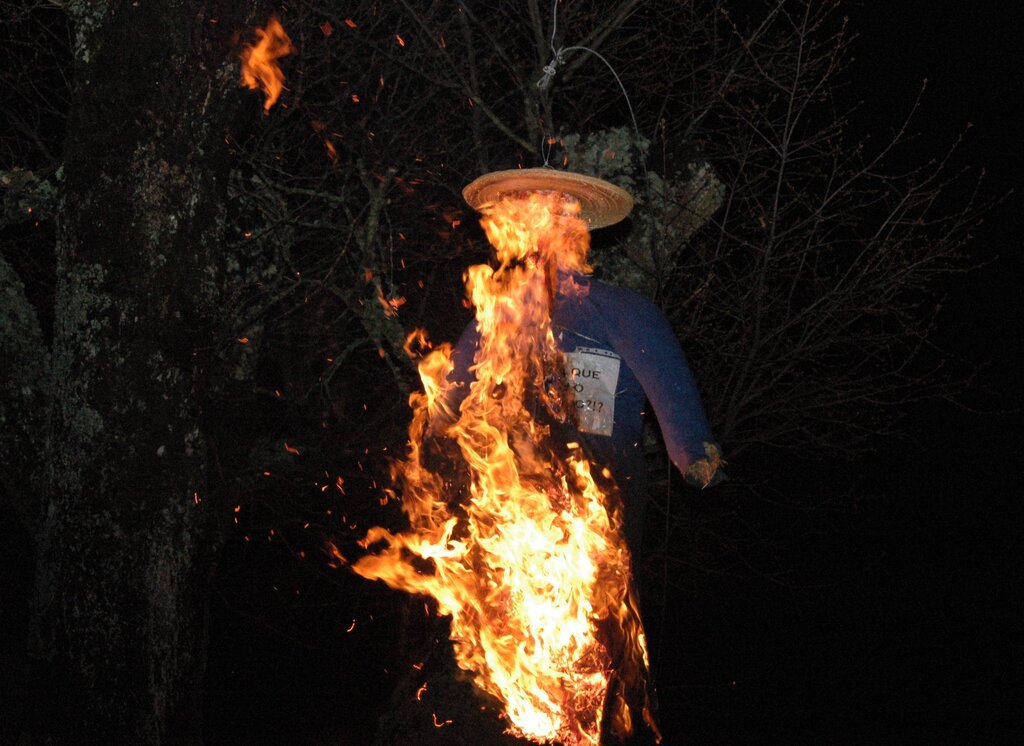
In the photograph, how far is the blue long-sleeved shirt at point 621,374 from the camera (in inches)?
181

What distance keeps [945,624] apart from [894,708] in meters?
1.64

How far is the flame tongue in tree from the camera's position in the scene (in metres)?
4.46

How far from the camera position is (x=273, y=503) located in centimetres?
998

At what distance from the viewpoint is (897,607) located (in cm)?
1661

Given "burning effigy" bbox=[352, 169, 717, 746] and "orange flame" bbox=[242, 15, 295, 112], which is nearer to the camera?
"orange flame" bbox=[242, 15, 295, 112]

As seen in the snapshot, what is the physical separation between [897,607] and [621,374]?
1385cm

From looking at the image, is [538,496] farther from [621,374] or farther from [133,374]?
[133,374]

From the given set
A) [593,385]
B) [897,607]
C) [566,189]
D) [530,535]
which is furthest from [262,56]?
[897,607]

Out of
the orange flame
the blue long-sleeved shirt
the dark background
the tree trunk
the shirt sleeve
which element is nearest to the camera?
the tree trunk

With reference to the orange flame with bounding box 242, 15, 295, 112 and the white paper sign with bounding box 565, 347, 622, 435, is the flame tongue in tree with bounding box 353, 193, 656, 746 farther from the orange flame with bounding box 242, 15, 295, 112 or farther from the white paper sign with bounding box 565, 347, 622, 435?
the orange flame with bounding box 242, 15, 295, 112

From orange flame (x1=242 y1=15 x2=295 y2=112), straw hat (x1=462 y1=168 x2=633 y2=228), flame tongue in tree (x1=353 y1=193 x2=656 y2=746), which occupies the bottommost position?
flame tongue in tree (x1=353 y1=193 x2=656 y2=746)

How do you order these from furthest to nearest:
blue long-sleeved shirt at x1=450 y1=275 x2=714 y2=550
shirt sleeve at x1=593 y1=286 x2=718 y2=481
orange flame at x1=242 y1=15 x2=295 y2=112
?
blue long-sleeved shirt at x1=450 y1=275 x2=714 y2=550
shirt sleeve at x1=593 y1=286 x2=718 y2=481
orange flame at x1=242 y1=15 x2=295 y2=112

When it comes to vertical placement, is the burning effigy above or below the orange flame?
below

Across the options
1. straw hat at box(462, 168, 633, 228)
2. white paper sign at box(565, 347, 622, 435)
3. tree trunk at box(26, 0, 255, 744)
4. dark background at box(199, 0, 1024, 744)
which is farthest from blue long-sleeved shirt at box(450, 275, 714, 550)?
dark background at box(199, 0, 1024, 744)
